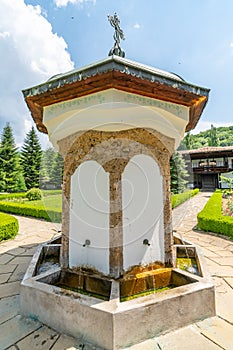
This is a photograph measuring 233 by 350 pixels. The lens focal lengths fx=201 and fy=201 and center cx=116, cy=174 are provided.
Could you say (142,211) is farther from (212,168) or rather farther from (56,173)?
(212,168)

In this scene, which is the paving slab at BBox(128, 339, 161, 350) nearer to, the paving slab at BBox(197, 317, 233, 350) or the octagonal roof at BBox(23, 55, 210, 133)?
the paving slab at BBox(197, 317, 233, 350)

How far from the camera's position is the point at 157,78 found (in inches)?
80.4

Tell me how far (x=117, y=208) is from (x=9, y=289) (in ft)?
6.72

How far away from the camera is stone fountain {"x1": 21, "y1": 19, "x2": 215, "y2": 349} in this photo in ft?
6.45

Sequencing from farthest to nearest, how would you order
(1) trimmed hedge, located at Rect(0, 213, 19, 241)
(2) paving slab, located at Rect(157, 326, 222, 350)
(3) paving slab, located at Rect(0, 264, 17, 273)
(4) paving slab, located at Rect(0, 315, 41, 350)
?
(1) trimmed hedge, located at Rect(0, 213, 19, 241)
(3) paving slab, located at Rect(0, 264, 17, 273)
(4) paving slab, located at Rect(0, 315, 41, 350)
(2) paving slab, located at Rect(157, 326, 222, 350)

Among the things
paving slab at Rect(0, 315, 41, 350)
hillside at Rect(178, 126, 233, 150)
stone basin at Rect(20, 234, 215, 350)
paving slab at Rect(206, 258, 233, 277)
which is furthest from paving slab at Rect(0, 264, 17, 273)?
hillside at Rect(178, 126, 233, 150)

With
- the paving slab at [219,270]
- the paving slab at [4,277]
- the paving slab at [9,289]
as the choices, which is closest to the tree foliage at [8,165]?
the paving slab at [4,277]

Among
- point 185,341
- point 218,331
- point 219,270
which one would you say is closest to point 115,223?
point 185,341

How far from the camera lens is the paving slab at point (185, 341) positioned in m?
1.83

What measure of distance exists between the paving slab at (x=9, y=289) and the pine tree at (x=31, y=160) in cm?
2391

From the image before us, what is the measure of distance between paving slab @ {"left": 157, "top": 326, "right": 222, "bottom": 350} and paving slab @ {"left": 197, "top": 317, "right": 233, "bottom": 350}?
0.21 ft

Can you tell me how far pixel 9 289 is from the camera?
116 inches

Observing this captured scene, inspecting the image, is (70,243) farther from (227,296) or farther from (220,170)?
(220,170)

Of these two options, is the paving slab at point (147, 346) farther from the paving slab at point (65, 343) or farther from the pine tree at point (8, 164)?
the pine tree at point (8, 164)
